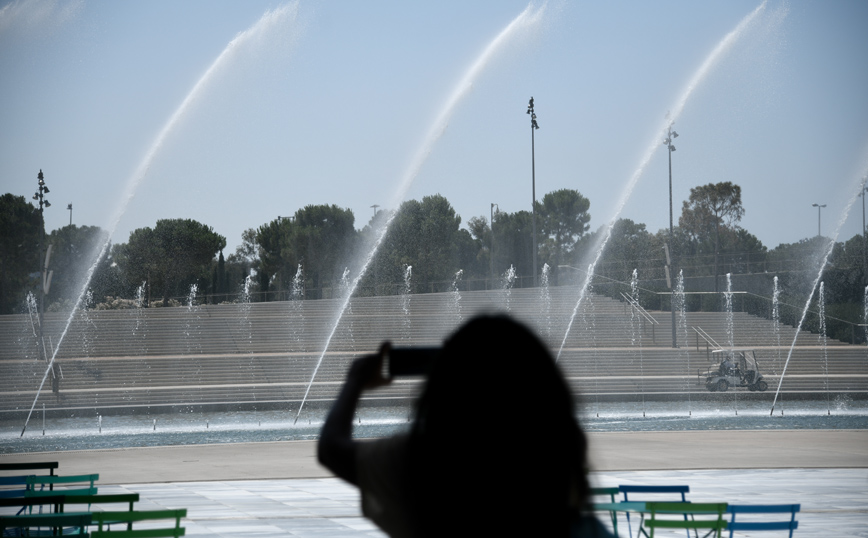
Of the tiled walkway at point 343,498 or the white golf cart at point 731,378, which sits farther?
the white golf cart at point 731,378

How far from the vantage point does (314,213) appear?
85.7 metres

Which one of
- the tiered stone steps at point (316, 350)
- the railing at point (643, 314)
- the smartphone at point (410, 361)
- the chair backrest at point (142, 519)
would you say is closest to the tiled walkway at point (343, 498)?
the chair backrest at point (142, 519)

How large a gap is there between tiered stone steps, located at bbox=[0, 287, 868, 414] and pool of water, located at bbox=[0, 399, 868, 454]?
1.37 meters

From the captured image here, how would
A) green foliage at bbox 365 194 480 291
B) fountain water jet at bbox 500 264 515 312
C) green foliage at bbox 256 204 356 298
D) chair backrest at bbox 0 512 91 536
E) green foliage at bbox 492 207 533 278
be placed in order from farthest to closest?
green foliage at bbox 492 207 533 278 → green foliage at bbox 256 204 356 298 → green foliage at bbox 365 194 480 291 → fountain water jet at bbox 500 264 515 312 → chair backrest at bbox 0 512 91 536

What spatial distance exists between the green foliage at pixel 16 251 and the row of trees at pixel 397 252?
3.9 inches

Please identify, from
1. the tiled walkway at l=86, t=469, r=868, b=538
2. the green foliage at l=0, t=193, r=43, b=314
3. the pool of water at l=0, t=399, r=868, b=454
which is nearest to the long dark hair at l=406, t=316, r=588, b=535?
the tiled walkway at l=86, t=469, r=868, b=538

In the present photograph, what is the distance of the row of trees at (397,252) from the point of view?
66.9 m

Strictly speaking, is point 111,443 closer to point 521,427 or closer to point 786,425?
point 786,425

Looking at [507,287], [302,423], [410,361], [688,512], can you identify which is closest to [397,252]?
[507,287]

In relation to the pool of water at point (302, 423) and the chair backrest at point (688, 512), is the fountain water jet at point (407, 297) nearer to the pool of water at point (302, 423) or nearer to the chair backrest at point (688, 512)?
the pool of water at point (302, 423)

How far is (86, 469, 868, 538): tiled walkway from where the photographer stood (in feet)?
30.3

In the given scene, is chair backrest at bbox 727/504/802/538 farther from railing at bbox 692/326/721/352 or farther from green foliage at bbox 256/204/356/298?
green foliage at bbox 256/204/356/298

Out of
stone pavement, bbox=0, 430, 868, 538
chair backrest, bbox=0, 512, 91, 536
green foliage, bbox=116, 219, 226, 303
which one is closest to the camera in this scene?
chair backrest, bbox=0, 512, 91, 536

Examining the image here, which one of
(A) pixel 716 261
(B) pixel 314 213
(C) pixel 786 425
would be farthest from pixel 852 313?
(B) pixel 314 213
